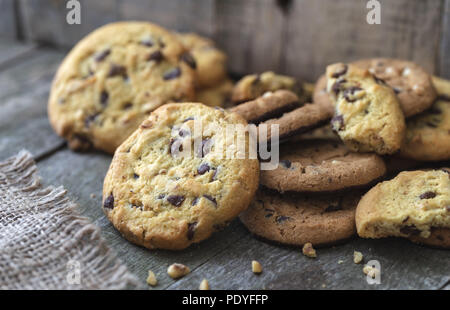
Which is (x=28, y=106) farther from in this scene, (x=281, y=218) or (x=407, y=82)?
(x=407, y=82)

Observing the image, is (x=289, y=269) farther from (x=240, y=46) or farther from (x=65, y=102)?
(x=240, y=46)

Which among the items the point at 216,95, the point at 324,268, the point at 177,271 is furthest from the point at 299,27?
the point at 177,271

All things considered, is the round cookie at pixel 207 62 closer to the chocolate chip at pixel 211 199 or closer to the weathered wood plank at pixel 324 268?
the chocolate chip at pixel 211 199

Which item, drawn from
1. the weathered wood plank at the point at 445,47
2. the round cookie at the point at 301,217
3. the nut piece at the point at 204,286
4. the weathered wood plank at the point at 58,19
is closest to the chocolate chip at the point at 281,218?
the round cookie at the point at 301,217

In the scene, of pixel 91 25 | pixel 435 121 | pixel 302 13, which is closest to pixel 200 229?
pixel 435 121
